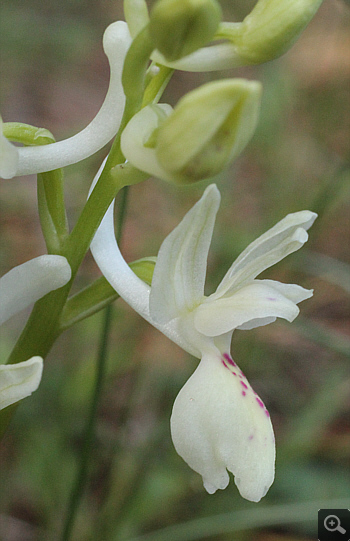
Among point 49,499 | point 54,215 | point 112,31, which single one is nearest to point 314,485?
point 49,499

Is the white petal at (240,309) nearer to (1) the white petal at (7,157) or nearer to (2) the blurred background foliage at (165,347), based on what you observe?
(1) the white petal at (7,157)

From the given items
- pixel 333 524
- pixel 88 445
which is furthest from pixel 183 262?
pixel 333 524

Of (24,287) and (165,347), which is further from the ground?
(24,287)

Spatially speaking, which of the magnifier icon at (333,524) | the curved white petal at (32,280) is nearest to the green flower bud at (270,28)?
the curved white petal at (32,280)

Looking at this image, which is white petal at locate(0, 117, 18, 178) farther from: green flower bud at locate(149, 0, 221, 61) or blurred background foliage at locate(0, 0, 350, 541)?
blurred background foliage at locate(0, 0, 350, 541)

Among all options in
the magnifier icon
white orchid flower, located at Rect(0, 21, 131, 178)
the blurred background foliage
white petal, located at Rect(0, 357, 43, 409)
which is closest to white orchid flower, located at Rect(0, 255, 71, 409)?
white petal, located at Rect(0, 357, 43, 409)

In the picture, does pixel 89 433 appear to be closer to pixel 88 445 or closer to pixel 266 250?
pixel 88 445

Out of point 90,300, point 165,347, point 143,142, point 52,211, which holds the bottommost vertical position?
point 165,347
